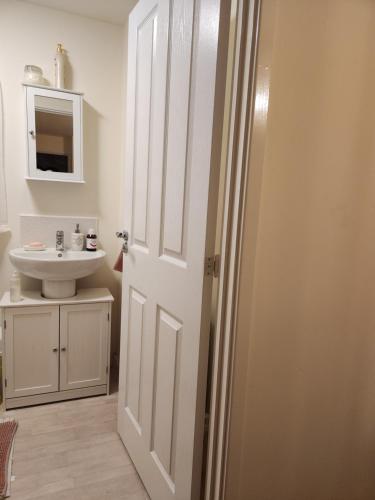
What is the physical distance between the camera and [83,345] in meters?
1.96

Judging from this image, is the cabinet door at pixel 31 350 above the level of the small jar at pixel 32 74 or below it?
below

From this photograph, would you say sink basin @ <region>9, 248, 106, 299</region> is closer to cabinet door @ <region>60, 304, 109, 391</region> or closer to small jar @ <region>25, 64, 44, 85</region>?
cabinet door @ <region>60, 304, 109, 391</region>

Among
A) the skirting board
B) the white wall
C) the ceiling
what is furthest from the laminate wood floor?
the ceiling

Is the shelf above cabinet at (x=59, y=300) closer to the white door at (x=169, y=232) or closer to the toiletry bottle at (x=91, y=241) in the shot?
the toiletry bottle at (x=91, y=241)

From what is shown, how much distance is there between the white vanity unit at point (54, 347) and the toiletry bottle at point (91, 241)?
0.32 m

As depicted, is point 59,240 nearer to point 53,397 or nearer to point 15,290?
point 15,290

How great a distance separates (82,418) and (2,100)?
1966mm

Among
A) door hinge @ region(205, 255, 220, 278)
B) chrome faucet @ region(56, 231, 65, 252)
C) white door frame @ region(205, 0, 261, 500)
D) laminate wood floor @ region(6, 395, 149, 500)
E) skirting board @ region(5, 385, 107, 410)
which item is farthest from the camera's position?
chrome faucet @ region(56, 231, 65, 252)

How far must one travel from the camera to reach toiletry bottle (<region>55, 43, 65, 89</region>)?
198cm

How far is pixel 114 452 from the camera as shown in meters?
1.58

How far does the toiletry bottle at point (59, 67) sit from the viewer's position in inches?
78.0

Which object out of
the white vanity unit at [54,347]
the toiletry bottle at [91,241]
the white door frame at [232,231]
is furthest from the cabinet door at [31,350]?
the white door frame at [232,231]

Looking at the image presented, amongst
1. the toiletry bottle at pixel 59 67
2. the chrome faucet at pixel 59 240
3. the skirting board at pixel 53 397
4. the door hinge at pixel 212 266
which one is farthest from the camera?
the chrome faucet at pixel 59 240

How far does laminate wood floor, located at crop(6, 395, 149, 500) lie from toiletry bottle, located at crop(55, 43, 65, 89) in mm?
1993
